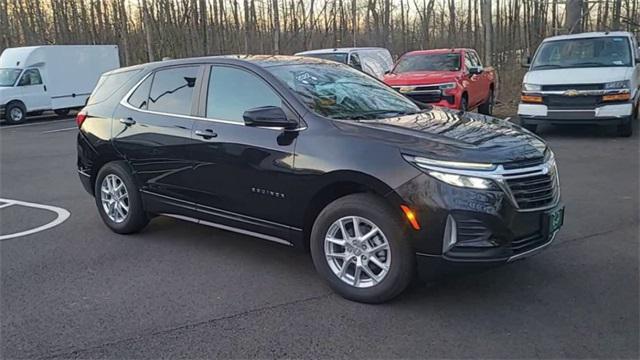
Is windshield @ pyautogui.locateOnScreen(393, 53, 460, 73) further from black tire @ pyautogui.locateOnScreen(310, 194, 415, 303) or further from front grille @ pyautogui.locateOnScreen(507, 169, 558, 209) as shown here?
black tire @ pyautogui.locateOnScreen(310, 194, 415, 303)

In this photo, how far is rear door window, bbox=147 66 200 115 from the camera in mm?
5109

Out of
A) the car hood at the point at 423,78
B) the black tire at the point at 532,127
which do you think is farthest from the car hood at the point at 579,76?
the car hood at the point at 423,78

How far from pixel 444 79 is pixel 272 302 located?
360 inches

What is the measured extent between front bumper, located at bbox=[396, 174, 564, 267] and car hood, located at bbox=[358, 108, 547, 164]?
0.22 m

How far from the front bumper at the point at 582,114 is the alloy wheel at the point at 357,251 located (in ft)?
26.9

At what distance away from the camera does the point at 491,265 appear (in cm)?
366

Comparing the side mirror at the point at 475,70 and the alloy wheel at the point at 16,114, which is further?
the alloy wheel at the point at 16,114

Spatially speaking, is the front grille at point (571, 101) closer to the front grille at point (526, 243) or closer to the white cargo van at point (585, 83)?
the white cargo van at point (585, 83)

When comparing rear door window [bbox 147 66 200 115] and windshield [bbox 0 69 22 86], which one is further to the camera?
windshield [bbox 0 69 22 86]

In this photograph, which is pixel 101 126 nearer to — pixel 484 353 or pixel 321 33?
pixel 484 353

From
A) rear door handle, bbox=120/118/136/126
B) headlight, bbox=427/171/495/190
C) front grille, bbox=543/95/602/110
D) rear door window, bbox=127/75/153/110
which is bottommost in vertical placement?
front grille, bbox=543/95/602/110

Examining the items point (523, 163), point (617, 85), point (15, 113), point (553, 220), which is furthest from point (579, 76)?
point (15, 113)

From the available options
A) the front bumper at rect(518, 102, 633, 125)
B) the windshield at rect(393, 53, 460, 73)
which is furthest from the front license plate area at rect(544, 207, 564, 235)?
the windshield at rect(393, 53, 460, 73)

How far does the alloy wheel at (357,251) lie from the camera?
3.92 meters
